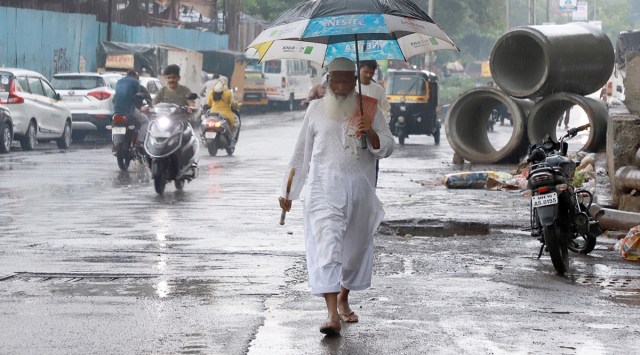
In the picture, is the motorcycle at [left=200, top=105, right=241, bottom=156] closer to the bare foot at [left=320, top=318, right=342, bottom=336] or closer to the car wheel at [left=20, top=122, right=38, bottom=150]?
the car wheel at [left=20, top=122, right=38, bottom=150]

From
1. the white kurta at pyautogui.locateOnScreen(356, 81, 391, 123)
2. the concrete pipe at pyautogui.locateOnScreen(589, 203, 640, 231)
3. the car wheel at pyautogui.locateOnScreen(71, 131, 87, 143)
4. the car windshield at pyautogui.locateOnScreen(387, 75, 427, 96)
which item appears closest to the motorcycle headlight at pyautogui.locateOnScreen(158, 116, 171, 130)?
the white kurta at pyautogui.locateOnScreen(356, 81, 391, 123)

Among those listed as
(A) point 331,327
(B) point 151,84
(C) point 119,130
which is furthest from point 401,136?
(A) point 331,327

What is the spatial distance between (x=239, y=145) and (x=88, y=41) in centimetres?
1611

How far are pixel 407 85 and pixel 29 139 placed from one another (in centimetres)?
1120

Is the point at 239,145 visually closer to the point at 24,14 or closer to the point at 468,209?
the point at 24,14

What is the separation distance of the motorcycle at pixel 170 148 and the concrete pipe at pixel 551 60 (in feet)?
22.4

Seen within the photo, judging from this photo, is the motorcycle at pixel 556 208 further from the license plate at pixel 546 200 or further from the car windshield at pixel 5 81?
the car windshield at pixel 5 81

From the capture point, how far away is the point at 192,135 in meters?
18.1

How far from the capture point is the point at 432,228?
13430 millimetres

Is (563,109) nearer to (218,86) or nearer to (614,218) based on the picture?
(218,86)

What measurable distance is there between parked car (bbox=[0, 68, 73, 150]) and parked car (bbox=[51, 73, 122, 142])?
5.64 feet

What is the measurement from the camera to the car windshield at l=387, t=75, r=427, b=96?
3441 cm

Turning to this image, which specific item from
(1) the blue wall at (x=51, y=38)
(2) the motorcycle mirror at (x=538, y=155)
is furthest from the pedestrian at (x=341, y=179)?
(1) the blue wall at (x=51, y=38)

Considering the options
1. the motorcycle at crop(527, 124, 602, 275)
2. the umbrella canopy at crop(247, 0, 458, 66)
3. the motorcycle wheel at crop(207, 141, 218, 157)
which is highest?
the umbrella canopy at crop(247, 0, 458, 66)
